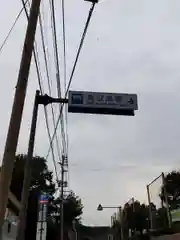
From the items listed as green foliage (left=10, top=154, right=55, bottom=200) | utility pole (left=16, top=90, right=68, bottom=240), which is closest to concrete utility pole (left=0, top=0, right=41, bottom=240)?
utility pole (left=16, top=90, right=68, bottom=240)

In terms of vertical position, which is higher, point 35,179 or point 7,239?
point 35,179

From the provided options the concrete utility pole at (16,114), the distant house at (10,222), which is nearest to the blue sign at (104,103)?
the concrete utility pole at (16,114)

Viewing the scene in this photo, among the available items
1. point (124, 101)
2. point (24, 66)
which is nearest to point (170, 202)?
point (124, 101)

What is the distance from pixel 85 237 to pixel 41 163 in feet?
77.3

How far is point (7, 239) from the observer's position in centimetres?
2189

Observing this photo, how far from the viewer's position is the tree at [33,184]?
39466 mm

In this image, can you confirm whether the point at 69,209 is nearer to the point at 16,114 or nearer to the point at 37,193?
the point at 37,193

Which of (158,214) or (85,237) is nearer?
(158,214)

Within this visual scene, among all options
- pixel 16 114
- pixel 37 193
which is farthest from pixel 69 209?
pixel 16 114

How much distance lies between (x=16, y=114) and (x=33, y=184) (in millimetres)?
43773

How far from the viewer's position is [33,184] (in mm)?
50688

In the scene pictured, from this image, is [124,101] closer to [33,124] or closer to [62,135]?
[33,124]

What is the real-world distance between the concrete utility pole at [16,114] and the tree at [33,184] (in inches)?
1082

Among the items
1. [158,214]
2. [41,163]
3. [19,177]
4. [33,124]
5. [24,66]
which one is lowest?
[158,214]
